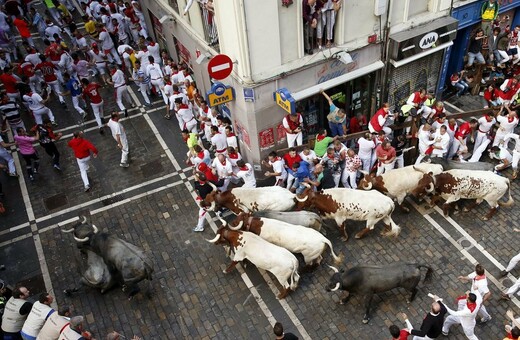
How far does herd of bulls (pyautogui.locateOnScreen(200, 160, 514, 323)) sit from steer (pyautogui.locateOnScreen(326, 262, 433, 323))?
2 cm

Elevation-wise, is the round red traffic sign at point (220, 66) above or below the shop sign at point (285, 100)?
above

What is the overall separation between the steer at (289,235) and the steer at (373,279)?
943 millimetres

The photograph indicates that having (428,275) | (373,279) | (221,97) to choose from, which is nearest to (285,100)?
(221,97)

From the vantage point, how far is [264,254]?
10117 mm

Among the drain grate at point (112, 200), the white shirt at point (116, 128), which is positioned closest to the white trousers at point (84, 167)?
the drain grate at point (112, 200)

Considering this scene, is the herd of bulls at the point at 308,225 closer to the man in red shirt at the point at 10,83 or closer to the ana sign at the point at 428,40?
the ana sign at the point at 428,40

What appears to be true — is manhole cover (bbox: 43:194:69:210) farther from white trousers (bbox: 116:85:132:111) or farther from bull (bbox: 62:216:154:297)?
white trousers (bbox: 116:85:132:111)

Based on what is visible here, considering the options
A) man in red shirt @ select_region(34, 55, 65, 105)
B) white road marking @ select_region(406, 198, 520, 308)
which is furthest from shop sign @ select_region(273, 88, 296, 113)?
man in red shirt @ select_region(34, 55, 65, 105)

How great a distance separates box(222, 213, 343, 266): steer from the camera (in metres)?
10.4

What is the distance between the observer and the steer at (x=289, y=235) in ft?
34.1

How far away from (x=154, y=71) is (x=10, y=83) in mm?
5123

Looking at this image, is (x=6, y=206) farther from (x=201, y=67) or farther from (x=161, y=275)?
(x=201, y=67)

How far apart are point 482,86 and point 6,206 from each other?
662 inches

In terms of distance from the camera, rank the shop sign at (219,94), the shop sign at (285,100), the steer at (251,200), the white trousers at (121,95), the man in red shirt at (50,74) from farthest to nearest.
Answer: the man in red shirt at (50,74) → the white trousers at (121,95) → the shop sign at (219,94) → the shop sign at (285,100) → the steer at (251,200)
